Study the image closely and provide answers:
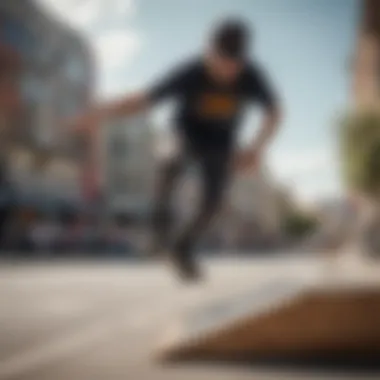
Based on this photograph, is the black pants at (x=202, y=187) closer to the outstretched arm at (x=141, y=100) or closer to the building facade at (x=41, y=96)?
the outstretched arm at (x=141, y=100)

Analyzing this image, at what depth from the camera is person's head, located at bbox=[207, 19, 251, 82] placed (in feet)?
6.74

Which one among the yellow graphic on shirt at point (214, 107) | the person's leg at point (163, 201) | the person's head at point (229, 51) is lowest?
the person's leg at point (163, 201)

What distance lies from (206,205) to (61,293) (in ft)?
12.2

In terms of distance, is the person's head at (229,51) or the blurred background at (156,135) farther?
the blurred background at (156,135)

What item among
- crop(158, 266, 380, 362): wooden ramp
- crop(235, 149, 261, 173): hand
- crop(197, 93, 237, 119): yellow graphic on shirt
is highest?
crop(197, 93, 237, 119): yellow graphic on shirt

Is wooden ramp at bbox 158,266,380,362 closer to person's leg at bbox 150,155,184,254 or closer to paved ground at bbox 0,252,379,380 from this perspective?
paved ground at bbox 0,252,379,380

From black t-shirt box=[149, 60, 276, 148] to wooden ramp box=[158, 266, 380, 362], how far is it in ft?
2.72

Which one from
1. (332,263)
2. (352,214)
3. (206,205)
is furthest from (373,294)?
(206,205)

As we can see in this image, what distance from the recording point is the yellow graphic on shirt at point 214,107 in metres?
2.04

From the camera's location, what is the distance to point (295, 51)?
2232 millimetres

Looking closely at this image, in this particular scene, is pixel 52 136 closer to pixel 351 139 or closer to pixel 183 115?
pixel 183 115

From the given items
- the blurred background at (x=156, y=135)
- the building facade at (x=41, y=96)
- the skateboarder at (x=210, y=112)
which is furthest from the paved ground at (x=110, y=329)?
the building facade at (x=41, y=96)

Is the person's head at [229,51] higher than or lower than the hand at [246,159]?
higher

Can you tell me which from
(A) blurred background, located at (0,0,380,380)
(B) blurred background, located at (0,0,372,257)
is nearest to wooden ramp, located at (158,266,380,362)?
(A) blurred background, located at (0,0,380,380)
